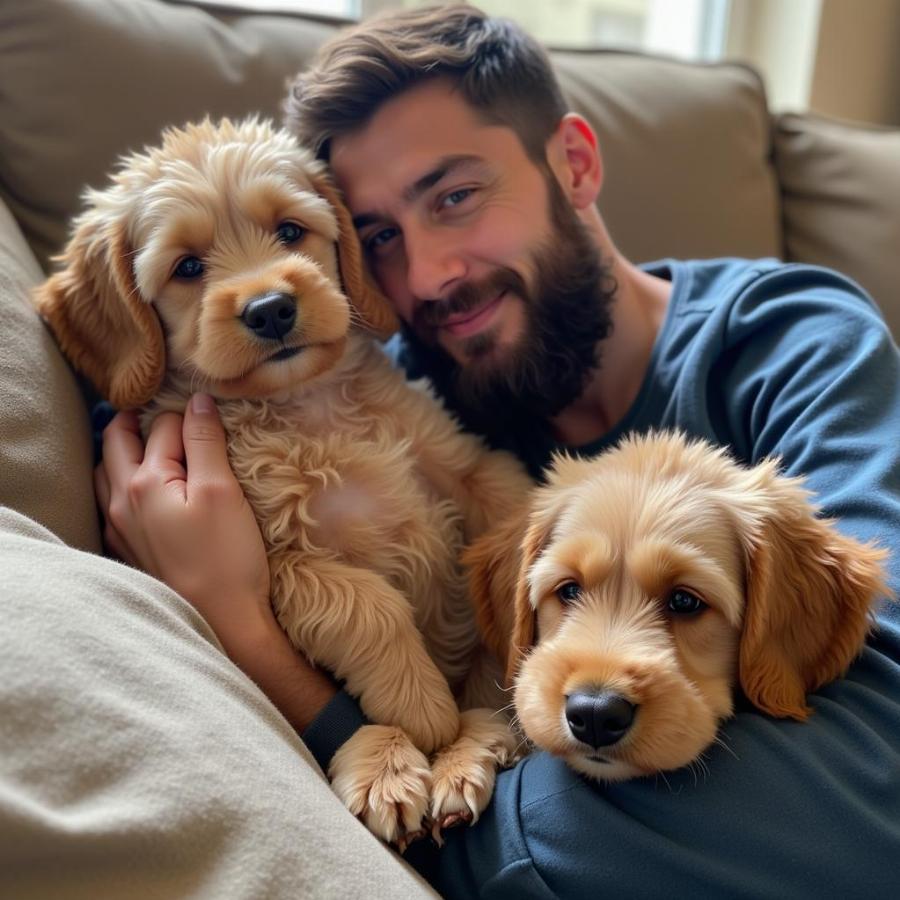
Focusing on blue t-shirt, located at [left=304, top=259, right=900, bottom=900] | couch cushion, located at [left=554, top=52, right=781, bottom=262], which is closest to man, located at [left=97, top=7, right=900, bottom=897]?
blue t-shirt, located at [left=304, top=259, right=900, bottom=900]

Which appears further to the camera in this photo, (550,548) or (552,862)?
(550,548)

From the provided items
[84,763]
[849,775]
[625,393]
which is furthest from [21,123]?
[849,775]

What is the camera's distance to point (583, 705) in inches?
46.9

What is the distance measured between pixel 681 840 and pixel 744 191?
6.49ft

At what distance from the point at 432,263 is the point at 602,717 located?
1000 mm

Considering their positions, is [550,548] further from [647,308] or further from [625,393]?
[647,308]

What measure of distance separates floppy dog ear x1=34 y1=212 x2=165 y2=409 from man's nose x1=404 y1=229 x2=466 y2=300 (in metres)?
0.51

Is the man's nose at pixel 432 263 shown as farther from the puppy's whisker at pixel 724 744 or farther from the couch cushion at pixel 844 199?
the couch cushion at pixel 844 199

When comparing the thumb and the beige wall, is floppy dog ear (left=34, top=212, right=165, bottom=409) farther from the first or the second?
the beige wall

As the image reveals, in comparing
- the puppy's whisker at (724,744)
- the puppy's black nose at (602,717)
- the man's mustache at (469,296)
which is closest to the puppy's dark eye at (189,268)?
the man's mustache at (469,296)

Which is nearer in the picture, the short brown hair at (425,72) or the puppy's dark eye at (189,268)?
the puppy's dark eye at (189,268)

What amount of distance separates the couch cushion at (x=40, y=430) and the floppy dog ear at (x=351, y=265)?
52 cm

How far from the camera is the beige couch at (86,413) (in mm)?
892

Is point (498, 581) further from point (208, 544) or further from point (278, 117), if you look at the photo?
point (278, 117)
